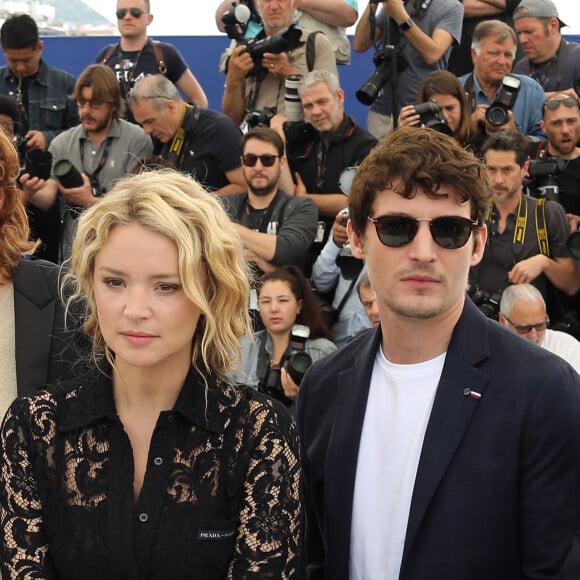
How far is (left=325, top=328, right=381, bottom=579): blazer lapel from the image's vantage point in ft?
7.86

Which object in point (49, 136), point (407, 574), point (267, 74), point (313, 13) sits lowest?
point (407, 574)

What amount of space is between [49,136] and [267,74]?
164cm

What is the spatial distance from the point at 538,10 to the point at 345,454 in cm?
577

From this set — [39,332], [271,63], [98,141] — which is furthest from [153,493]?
[271,63]

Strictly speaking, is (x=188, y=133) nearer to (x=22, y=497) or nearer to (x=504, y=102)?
(x=504, y=102)

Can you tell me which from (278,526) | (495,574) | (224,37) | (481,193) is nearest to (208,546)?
(278,526)

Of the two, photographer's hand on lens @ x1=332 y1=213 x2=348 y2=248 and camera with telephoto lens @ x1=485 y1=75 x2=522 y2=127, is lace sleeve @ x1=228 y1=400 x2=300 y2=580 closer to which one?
photographer's hand on lens @ x1=332 y1=213 x2=348 y2=248

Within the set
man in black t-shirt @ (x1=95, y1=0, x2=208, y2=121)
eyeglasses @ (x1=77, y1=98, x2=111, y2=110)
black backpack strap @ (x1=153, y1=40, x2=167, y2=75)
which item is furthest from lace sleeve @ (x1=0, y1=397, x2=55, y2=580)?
black backpack strap @ (x1=153, y1=40, x2=167, y2=75)

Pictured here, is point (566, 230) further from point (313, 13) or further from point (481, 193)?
point (481, 193)

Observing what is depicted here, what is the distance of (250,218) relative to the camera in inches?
258

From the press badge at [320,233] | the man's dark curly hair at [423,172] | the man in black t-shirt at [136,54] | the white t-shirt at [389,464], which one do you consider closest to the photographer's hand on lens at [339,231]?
the press badge at [320,233]

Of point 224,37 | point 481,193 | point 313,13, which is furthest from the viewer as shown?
point 224,37

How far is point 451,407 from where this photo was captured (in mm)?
2328

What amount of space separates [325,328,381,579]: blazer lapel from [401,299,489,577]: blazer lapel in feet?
0.57
